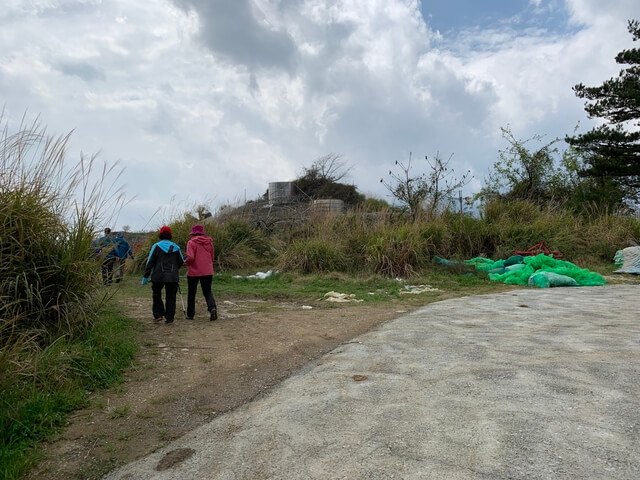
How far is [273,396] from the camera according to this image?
3.81 m

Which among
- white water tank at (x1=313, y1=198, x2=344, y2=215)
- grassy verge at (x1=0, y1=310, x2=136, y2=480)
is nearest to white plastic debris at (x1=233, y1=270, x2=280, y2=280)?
white water tank at (x1=313, y1=198, x2=344, y2=215)

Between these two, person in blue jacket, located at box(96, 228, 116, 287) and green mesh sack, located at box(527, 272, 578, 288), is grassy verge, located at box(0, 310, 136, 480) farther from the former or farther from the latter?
green mesh sack, located at box(527, 272, 578, 288)

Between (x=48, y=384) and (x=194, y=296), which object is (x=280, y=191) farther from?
(x=48, y=384)

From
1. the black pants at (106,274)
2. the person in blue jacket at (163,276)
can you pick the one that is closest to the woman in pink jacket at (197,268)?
the person in blue jacket at (163,276)

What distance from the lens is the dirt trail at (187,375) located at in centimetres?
319

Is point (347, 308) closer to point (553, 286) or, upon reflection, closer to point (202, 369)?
point (202, 369)

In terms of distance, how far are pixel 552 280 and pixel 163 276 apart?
26.0 feet

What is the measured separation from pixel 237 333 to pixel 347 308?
97.6 inches

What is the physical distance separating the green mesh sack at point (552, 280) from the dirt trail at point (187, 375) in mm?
4100

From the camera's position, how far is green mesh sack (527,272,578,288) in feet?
33.0

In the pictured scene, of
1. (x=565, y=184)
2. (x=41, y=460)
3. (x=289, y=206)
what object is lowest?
(x=41, y=460)

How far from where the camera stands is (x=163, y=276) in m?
6.88

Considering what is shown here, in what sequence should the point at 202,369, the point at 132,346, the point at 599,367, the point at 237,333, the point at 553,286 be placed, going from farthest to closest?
the point at 553,286
the point at 237,333
the point at 132,346
the point at 202,369
the point at 599,367

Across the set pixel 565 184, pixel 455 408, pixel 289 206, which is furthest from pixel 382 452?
pixel 565 184
